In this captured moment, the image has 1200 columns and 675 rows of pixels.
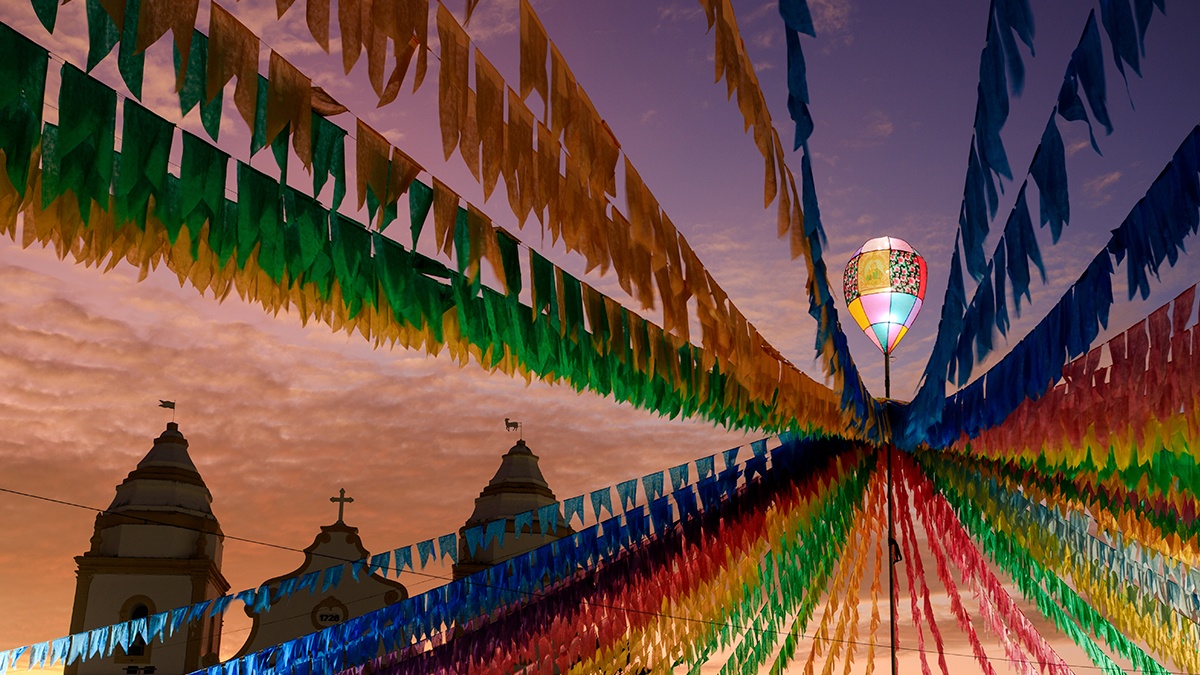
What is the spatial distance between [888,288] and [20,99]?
6.29 meters

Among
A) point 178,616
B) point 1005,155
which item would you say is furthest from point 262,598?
point 1005,155

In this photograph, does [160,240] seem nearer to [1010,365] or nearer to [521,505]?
[1010,365]

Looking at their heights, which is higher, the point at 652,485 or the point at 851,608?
the point at 652,485

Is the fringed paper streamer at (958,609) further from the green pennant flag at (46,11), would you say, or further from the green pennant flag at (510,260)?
the green pennant flag at (46,11)

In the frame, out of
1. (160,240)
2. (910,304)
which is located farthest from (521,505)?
(160,240)

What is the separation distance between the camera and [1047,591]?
8.48 m

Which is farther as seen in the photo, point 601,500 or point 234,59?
point 601,500

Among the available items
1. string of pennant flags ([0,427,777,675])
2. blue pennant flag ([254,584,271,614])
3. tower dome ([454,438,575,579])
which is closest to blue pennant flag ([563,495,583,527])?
string of pennant flags ([0,427,777,675])

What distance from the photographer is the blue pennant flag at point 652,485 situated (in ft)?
19.0

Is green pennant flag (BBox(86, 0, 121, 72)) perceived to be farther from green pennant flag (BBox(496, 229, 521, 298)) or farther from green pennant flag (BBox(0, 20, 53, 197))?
green pennant flag (BBox(496, 229, 521, 298))

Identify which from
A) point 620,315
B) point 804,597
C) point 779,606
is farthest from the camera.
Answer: point 804,597

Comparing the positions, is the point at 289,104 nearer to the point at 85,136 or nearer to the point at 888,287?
the point at 85,136

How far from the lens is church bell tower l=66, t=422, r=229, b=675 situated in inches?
770

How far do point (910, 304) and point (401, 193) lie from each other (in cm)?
587
